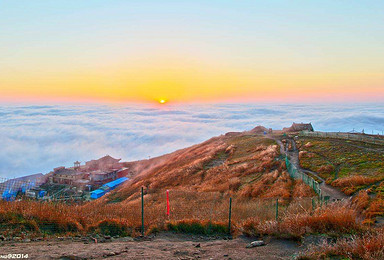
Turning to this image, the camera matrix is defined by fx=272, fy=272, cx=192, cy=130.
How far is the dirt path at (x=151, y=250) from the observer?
604cm

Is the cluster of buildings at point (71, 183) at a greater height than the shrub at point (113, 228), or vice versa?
the shrub at point (113, 228)

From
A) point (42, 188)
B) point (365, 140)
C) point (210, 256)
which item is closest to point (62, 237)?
point (210, 256)

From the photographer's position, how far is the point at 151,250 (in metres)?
6.68

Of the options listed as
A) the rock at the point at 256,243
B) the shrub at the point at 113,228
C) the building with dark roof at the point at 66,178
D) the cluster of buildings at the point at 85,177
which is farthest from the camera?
the building with dark roof at the point at 66,178

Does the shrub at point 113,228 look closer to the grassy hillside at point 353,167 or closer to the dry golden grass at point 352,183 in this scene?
the grassy hillside at point 353,167

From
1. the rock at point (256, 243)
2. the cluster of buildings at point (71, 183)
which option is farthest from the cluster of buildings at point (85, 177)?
the rock at point (256, 243)

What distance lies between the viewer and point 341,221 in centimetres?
727

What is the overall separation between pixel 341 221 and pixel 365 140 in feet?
87.0

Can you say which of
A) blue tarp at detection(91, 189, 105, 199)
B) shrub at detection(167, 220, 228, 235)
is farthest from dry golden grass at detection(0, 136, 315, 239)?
blue tarp at detection(91, 189, 105, 199)

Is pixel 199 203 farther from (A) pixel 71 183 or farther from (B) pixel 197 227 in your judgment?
(A) pixel 71 183

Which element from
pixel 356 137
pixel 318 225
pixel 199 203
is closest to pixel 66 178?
pixel 199 203

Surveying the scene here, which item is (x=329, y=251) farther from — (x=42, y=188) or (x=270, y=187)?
(x=42, y=188)

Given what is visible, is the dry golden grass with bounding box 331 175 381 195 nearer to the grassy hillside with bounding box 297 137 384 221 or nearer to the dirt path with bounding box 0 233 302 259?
the grassy hillside with bounding box 297 137 384 221

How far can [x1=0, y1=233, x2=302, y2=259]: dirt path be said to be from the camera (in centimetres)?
604
